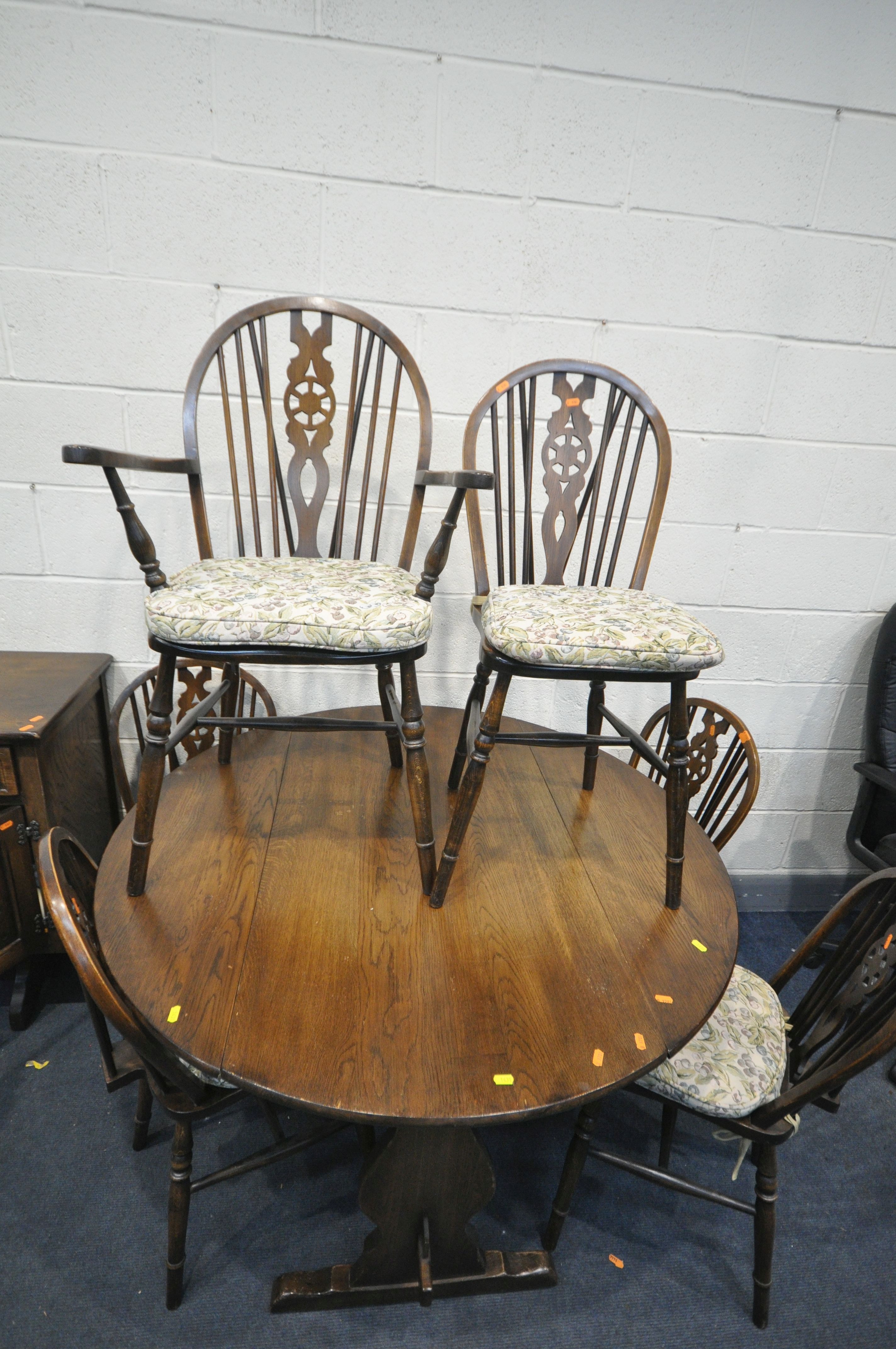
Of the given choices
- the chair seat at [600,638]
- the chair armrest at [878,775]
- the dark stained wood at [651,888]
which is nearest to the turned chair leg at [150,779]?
the chair seat at [600,638]

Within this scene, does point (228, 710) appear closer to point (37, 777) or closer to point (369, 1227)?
point (37, 777)

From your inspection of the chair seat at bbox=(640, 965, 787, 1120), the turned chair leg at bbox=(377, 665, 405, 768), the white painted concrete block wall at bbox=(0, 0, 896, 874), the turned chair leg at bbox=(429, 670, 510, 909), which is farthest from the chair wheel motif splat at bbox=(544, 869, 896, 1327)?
the white painted concrete block wall at bbox=(0, 0, 896, 874)

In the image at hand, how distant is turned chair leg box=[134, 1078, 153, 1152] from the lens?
4.17ft

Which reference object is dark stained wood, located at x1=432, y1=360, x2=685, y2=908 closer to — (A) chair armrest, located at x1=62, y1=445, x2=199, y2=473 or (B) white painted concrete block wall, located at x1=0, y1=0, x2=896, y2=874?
(B) white painted concrete block wall, located at x1=0, y1=0, x2=896, y2=874

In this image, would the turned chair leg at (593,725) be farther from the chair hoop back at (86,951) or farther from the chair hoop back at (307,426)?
→ the chair hoop back at (86,951)

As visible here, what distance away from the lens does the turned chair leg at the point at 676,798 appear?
1123 mm

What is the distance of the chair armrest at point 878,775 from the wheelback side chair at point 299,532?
1217 millimetres

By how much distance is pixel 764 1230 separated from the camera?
1102mm

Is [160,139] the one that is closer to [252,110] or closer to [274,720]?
[252,110]

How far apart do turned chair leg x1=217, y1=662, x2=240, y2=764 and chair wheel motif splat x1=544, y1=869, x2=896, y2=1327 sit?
36.7 inches

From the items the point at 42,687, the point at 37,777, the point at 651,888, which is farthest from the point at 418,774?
the point at 42,687

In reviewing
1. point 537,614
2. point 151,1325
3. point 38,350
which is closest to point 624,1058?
point 537,614

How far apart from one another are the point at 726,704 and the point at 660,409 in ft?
2.81

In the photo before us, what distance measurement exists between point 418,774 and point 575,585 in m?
0.69
